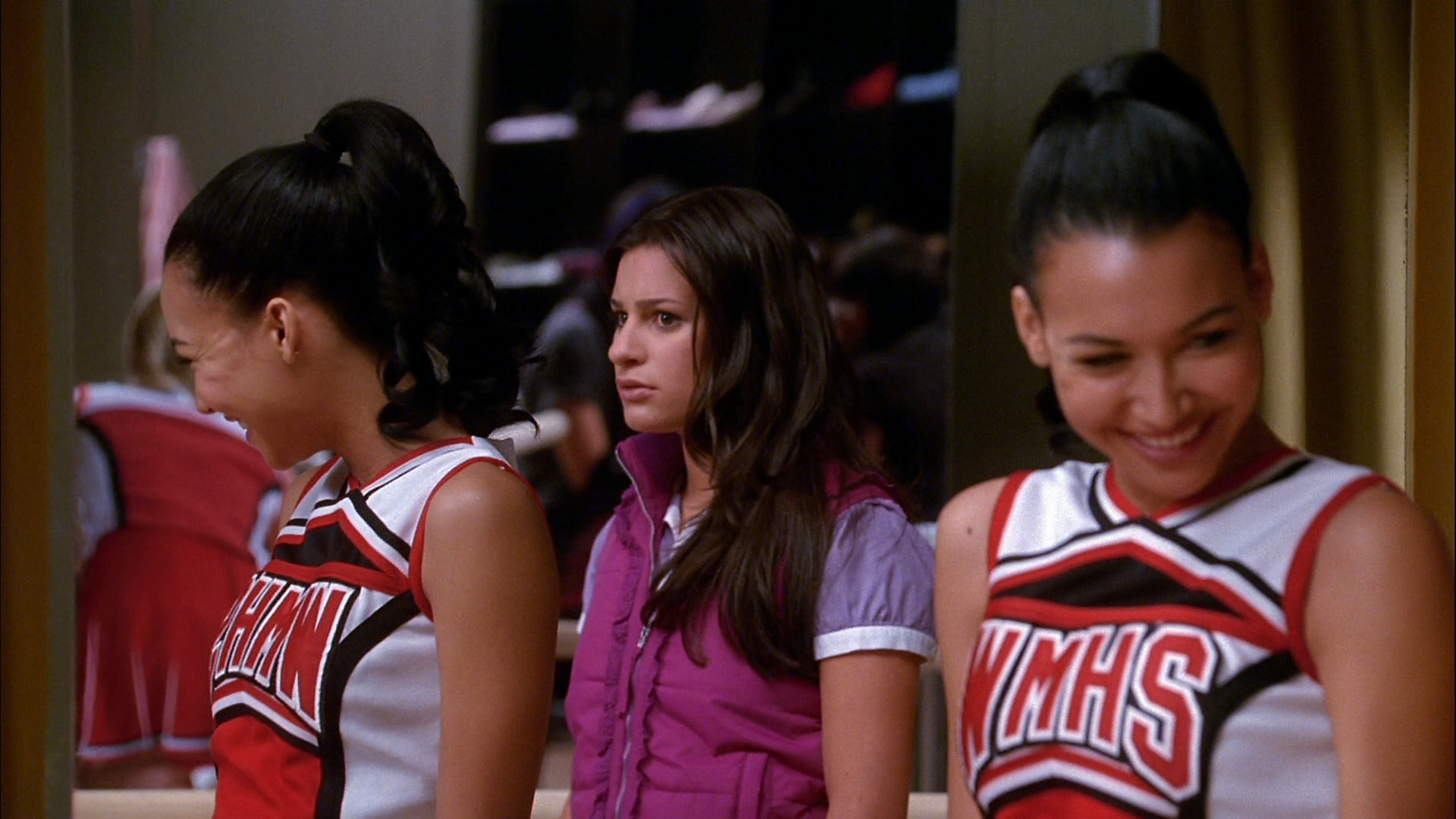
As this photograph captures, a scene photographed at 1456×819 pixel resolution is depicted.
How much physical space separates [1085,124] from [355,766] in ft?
2.59

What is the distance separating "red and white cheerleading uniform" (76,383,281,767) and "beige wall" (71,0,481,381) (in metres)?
0.19

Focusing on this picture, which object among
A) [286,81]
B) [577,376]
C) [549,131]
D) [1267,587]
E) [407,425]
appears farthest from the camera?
[549,131]

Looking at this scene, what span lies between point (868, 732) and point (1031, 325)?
18.6 inches

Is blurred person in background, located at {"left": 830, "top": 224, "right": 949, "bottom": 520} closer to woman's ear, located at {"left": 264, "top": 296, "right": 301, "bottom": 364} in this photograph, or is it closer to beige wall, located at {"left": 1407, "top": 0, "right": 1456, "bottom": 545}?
beige wall, located at {"left": 1407, "top": 0, "right": 1456, "bottom": 545}

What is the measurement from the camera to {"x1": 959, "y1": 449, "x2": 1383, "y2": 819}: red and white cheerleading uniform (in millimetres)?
918

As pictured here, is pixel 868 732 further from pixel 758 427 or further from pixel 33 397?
pixel 33 397

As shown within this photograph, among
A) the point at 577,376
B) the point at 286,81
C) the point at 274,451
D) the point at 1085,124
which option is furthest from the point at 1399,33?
the point at 577,376

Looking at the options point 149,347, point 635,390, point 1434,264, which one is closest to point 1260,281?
point 1434,264

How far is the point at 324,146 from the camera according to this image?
129 centimetres

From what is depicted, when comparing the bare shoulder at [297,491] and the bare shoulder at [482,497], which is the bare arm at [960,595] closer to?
the bare shoulder at [482,497]

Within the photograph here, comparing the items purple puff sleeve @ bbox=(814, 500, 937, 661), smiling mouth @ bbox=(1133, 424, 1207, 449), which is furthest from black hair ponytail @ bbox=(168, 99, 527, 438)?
smiling mouth @ bbox=(1133, 424, 1207, 449)

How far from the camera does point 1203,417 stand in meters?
0.94

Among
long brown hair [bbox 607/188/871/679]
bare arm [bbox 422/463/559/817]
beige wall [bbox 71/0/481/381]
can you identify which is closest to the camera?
bare arm [bbox 422/463/559/817]

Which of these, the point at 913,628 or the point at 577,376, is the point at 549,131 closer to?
the point at 577,376
